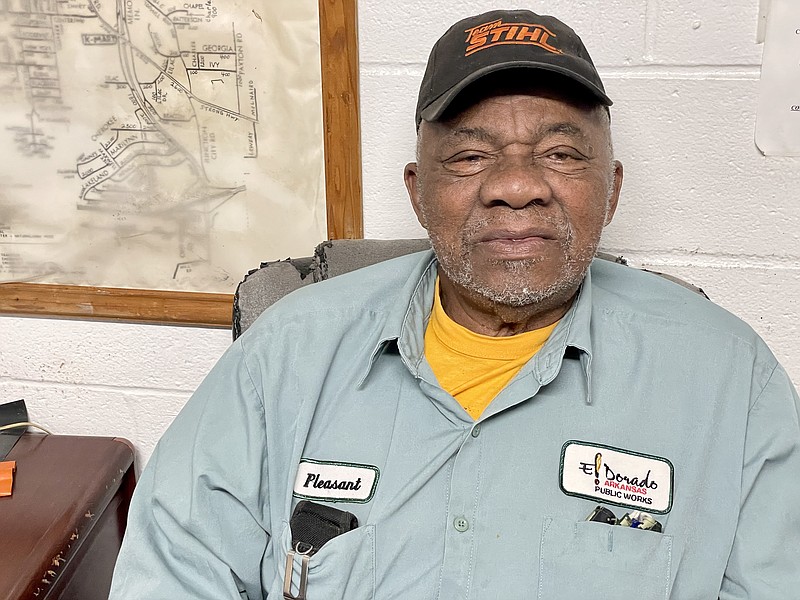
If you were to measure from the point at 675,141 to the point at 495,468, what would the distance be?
66 cm

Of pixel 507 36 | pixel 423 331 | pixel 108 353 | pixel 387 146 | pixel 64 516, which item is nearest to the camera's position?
pixel 507 36

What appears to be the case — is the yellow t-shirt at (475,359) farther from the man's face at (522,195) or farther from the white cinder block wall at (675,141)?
the white cinder block wall at (675,141)

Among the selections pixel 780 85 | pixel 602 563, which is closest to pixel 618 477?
pixel 602 563

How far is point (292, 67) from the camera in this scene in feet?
4.59

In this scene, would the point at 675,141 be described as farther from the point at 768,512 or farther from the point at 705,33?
the point at 768,512

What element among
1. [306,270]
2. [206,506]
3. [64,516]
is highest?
[306,270]

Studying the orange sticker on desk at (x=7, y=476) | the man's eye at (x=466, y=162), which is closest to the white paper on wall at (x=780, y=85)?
the man's eye at (x=466, y=162)

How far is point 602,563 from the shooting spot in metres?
0.99

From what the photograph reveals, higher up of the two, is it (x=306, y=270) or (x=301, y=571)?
(x=306, y=270)

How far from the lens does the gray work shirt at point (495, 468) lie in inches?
39.3

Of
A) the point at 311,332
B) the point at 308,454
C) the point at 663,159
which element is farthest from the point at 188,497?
the point at 663,159

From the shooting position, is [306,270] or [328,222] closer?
[306,270]

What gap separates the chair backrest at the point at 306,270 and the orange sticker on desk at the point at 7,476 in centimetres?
49

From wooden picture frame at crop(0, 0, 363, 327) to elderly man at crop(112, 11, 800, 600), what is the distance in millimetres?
271
